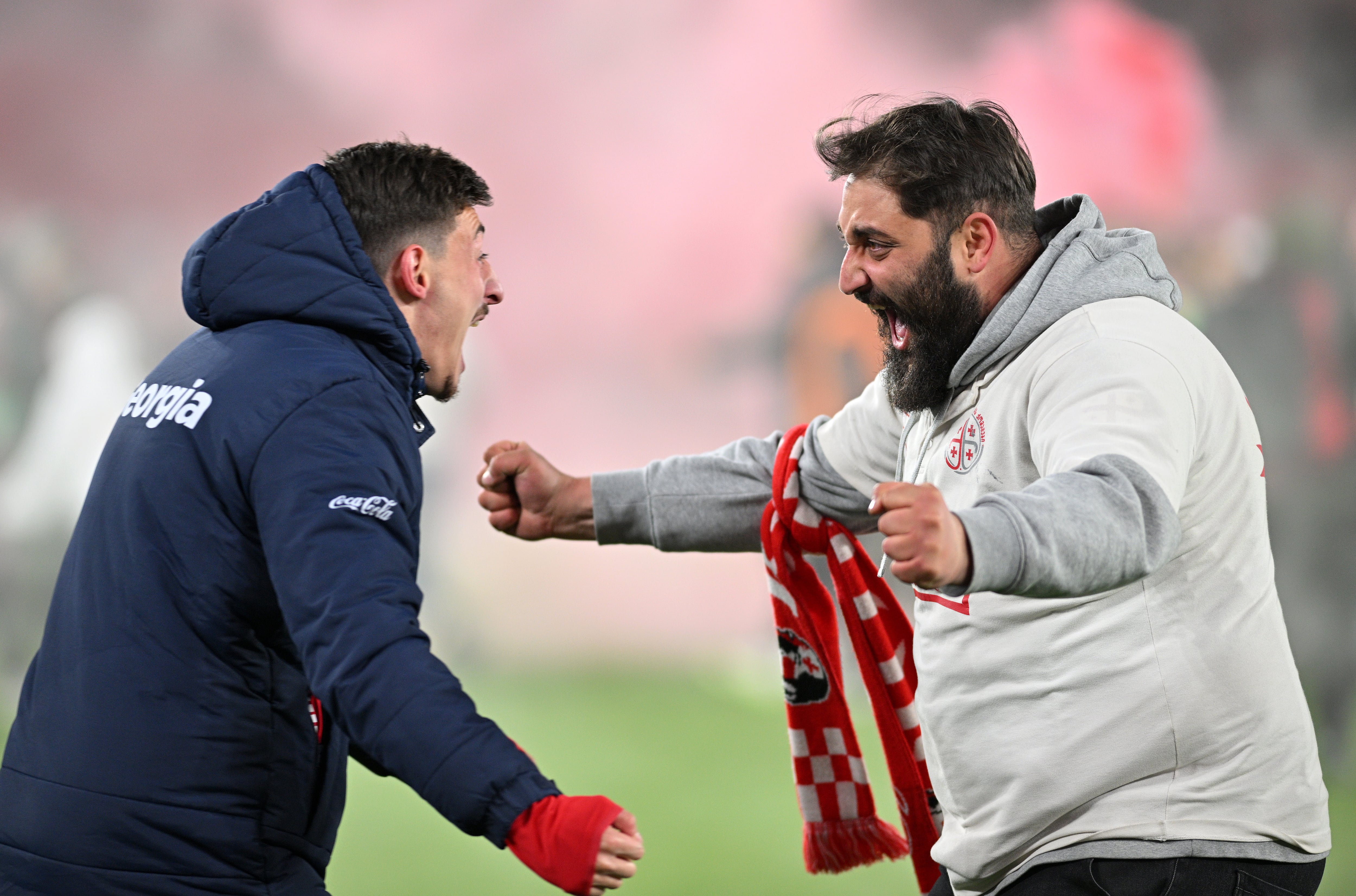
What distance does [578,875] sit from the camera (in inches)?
46.1

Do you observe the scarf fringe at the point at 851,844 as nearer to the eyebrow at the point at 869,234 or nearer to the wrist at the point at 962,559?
the eyebrow at the point at 869,234

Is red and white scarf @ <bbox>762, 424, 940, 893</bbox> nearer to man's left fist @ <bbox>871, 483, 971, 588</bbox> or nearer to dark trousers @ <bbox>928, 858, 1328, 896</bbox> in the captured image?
dark trousers @ <bbox>928, 858, 1328, 896</bbox>

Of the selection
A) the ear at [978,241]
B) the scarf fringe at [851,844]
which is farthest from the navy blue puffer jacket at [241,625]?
the scarf fringe at [851,844]

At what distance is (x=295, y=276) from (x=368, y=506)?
349mm

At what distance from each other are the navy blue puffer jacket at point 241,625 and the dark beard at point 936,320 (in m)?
0.77

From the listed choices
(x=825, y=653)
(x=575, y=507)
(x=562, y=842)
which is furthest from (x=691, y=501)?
(x=562, y=842)

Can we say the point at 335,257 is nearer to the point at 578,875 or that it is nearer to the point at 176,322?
the point at 578,875

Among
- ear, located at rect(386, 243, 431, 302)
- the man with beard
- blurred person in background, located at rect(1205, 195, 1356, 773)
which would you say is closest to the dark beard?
the man with beard

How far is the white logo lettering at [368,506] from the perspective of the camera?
4.13 feet

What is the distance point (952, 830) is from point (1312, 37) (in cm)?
490

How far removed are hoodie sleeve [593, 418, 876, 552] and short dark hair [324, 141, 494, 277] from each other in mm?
660

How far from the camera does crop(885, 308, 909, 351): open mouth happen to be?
181cm

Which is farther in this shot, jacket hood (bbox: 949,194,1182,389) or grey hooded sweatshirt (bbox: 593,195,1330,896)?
jacket hood (bbox: 949,194,1182,389)

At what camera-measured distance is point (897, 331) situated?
1836 millimetres
